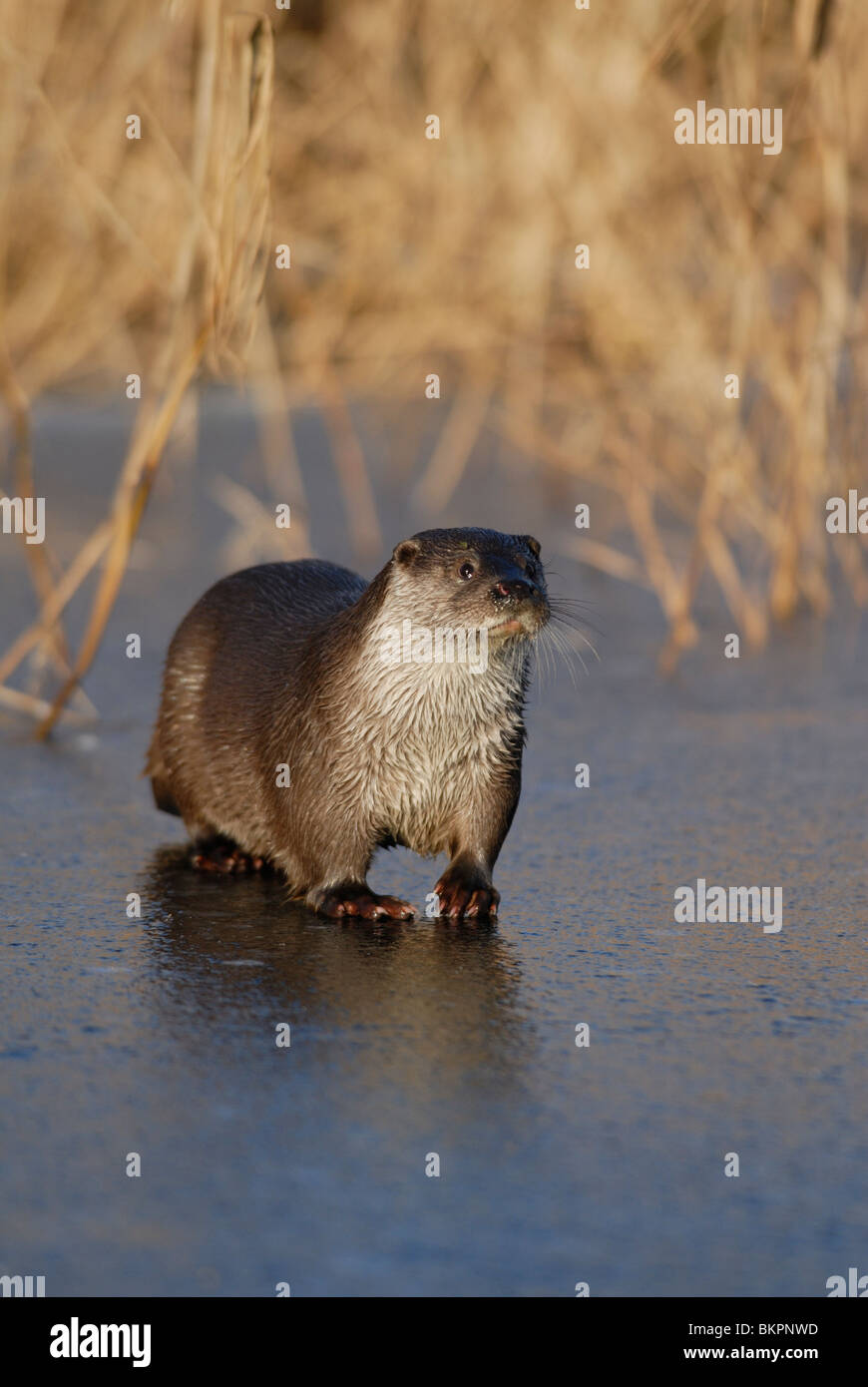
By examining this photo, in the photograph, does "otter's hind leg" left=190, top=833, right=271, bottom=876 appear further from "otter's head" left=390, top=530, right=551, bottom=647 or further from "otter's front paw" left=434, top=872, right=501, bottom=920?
"otter's head" left=390, top=530, right=551, bottom=647

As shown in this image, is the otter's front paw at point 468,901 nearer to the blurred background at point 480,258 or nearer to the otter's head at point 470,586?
the otter's head at point 470,586

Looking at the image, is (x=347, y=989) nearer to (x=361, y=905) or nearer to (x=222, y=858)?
(x=361, y=905)

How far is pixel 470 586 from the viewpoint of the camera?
307cm

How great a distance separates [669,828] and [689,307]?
2.57 metres

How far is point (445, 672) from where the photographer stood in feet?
10.1

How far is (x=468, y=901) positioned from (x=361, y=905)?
0.16 metres

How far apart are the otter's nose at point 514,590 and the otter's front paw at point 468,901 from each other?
1.43 ft

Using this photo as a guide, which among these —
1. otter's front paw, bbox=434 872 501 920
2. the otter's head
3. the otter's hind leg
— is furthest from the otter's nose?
the otter's hind leg

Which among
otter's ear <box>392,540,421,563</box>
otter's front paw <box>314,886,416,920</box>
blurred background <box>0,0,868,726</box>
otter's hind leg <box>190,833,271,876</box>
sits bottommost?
otter's front paw <box>314,886,416,920</box>

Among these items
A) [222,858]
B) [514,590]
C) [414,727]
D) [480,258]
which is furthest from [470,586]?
[480,258]

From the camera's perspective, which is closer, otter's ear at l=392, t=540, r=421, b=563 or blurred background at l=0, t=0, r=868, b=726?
otter's ear at l=392, t=540, r=421, b=563

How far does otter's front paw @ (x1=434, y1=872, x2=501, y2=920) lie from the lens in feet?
9.84

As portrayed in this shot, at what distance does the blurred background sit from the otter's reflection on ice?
115cm
